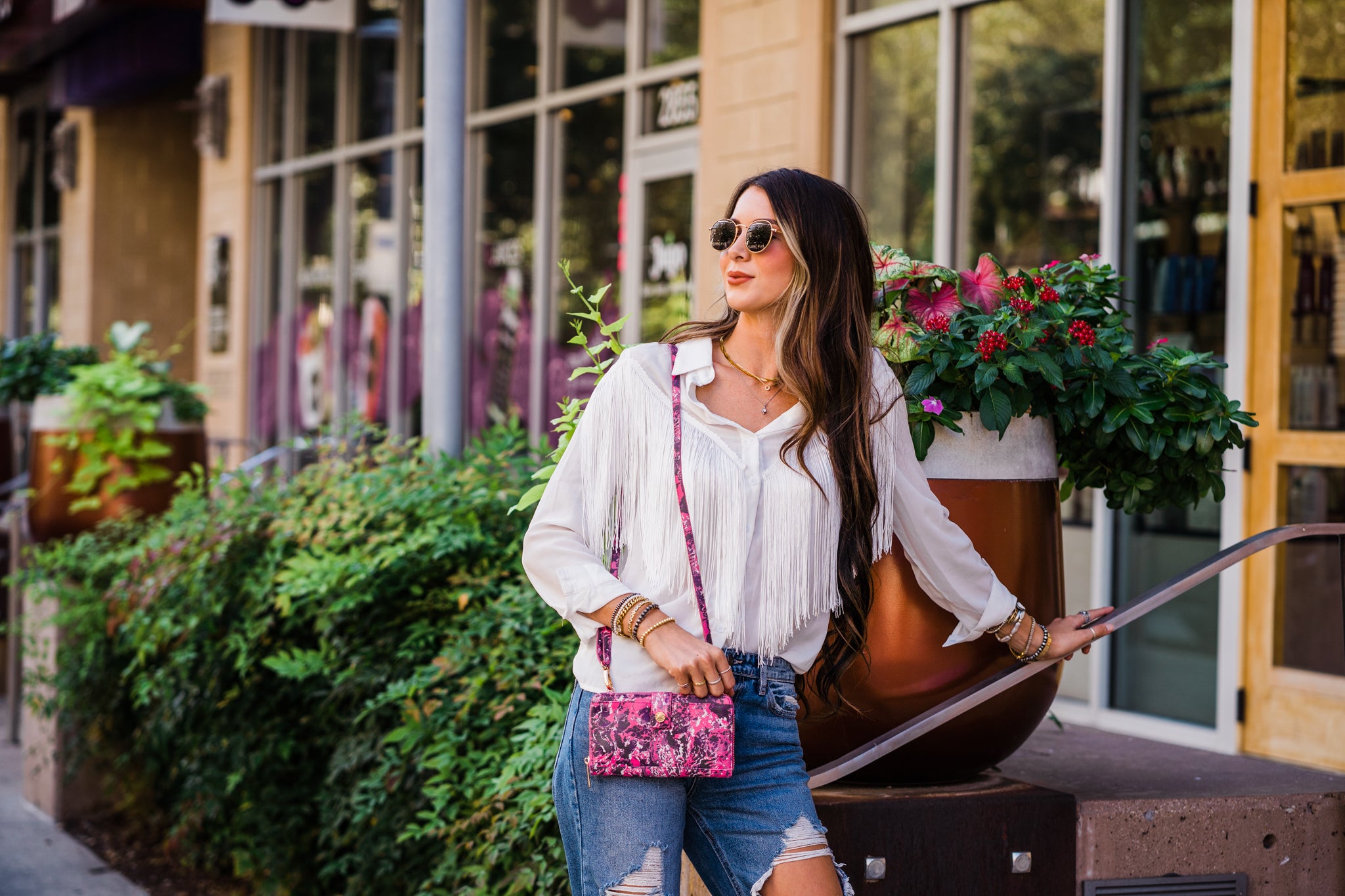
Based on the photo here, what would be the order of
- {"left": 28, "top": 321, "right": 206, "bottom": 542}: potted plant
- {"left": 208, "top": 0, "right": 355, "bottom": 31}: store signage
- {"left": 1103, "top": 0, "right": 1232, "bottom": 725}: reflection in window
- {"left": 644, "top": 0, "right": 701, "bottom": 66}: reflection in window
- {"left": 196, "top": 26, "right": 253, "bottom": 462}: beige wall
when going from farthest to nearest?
{"left": 196, "top": 26, "right": 253, "bottom": 462}: beige wall, {"left": 208, "top": 0, "right": 355, "bottom": 31}: store signage, {"left": 644, "top": 0, "right": 701, "bottom": 66}: reflection in window, {"left": 28, "top": 321, "right": 206, "bottom": 542}: potted plant, {"left": 1103, "top": 0, "right": 1232, "bottom": 725}: reflection in window

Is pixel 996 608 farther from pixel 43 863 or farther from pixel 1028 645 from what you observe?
pixel 43 863

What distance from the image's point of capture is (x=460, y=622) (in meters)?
3.78

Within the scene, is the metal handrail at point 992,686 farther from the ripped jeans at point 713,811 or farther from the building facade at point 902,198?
the building facade at point 902,198

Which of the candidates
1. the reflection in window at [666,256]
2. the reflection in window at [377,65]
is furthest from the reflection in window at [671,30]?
the reflection in window at [377,65]

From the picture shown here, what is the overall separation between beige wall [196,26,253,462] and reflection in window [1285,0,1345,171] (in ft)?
29.9

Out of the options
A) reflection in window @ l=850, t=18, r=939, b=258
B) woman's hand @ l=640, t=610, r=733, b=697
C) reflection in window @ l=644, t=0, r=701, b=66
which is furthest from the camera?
reflection in window @ l=644, t=0, r=701, b=66

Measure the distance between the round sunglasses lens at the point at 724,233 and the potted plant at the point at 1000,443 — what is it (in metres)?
0.54

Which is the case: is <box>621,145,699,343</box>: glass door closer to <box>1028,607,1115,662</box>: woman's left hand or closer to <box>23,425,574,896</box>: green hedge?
<box>23,425,574,896</box>: green hedge

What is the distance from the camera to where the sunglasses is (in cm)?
220

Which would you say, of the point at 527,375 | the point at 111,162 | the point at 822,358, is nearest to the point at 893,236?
the point at 527,375

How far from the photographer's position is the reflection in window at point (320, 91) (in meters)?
11.8

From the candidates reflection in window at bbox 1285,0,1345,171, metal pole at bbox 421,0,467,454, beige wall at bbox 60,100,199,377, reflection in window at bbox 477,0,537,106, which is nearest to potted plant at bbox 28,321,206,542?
metal pole at bbox 421,0,467,454

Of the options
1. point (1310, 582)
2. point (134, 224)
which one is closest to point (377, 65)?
point (134, 224)

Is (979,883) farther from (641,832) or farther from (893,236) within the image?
(893,236)
